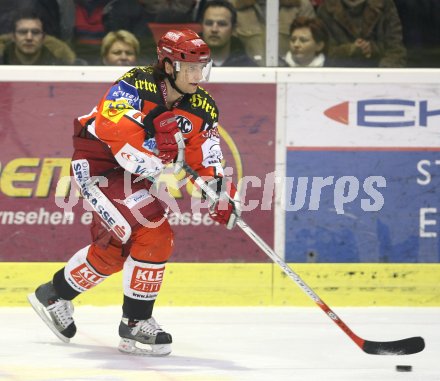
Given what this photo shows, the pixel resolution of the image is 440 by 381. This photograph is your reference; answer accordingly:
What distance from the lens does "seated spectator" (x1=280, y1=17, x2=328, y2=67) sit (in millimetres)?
5797

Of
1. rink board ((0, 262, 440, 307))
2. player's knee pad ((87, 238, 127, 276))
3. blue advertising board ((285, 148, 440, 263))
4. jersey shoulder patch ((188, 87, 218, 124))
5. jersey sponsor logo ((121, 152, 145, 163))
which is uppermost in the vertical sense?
jersey shoulder patch ((188, 87, 218, 124))

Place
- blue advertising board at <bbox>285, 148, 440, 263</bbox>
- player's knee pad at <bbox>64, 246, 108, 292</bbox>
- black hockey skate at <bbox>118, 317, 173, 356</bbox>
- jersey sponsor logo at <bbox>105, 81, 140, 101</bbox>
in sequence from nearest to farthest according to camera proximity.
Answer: jersey sponsor logo at <bbox>105, 81, 140, 101</bbox>, black hockey skate at <bbox>118, 317, 173, 356</bbox>, player's knee pad at <bbox>64, 246, 108, 292</bbox>, blue advertising board at <bbox>285, 148, 440, 263</bbox>

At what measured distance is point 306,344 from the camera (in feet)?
16.1

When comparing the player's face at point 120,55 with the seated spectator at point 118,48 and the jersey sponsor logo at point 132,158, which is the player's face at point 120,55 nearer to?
the seated spectator at point 118,48

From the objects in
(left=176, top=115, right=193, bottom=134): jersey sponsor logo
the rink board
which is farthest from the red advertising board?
(left=176, top=115, right=193, bottom=134): jersey sponsor logo

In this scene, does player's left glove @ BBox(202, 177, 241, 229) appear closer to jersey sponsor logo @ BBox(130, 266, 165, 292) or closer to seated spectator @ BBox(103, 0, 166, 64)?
jersey sponsor logo @ BBox(130, 266, 165, 292)

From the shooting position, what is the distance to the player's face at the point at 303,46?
19.0 ft

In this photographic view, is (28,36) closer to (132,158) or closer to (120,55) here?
(120,55)

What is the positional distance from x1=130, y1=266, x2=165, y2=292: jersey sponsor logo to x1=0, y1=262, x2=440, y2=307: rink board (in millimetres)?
1052

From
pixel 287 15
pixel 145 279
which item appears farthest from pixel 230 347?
pixel 287 15

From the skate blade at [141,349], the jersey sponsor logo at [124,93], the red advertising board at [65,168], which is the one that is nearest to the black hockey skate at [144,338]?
the skate blade at [141,349]

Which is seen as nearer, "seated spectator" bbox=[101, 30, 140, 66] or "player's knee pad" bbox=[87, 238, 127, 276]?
"player's knee pad" bbox=[87, 238, 127, 276]

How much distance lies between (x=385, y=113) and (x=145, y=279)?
1.74m

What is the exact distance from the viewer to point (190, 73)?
460cm
